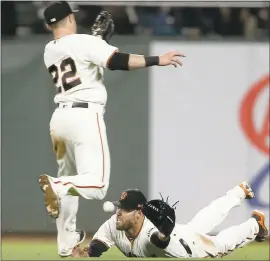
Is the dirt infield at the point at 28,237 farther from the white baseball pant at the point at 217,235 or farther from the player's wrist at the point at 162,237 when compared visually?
the player's wrist at the point at 162,237

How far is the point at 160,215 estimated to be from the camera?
172 inches

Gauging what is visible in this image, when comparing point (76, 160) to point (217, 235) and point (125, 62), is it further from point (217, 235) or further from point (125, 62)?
point (217, 235)

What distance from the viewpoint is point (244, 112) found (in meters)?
7.62

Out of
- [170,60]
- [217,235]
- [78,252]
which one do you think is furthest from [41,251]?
[170,60]

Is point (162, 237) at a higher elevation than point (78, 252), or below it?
higher

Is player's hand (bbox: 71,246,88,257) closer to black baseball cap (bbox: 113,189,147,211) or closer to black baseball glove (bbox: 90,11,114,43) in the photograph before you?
black baseball cap (bbox: 113,189,147,211)

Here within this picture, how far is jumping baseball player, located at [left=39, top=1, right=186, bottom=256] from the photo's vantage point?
445 cm

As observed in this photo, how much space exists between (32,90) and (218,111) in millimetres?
1410

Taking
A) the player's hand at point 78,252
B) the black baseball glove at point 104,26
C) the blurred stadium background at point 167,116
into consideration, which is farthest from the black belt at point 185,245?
the blurred stadium background at point 167,116

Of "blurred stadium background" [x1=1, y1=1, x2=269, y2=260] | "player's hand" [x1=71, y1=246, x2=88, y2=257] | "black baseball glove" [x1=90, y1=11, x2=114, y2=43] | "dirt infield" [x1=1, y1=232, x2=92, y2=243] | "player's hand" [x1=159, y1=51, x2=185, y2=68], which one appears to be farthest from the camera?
"blurred stadium background" [x1=1, y1=1, x2=269, y2=260]

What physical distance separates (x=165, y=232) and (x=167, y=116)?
3.27 m

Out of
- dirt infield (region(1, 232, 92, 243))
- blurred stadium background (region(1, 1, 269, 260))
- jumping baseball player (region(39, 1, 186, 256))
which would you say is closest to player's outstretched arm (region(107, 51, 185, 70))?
jumping baseball player (region(39, 1, 186, 256))

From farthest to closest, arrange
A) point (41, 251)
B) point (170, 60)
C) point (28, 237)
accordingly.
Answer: point (28, 237) → point (41, 251) → point (170, 60)

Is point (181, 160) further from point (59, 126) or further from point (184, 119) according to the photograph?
point (59, 126)
